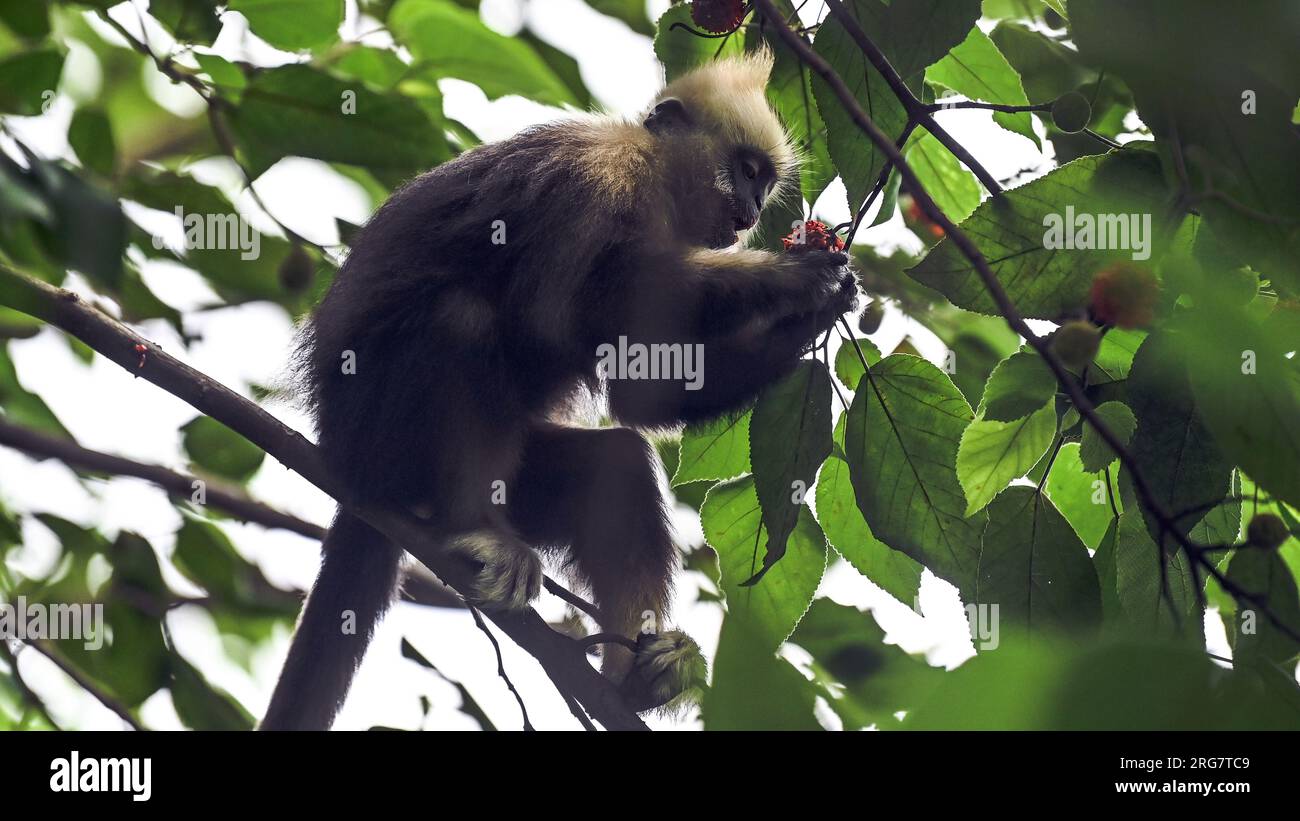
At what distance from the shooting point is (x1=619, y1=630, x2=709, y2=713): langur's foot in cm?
400

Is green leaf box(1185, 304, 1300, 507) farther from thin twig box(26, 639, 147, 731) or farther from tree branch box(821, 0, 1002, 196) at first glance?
thin twig box(26, 639, 147, 731)

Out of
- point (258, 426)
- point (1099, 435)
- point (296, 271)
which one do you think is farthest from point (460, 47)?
point (1099, 435)

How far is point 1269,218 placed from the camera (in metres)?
1.95

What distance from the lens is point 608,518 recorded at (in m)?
4.27

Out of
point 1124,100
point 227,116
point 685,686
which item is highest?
A: point 227,116

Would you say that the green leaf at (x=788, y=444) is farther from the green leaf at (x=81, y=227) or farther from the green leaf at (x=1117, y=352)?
the green leaf at (x=81, y=227)

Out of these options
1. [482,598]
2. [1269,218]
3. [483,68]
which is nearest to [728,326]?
[482,598]

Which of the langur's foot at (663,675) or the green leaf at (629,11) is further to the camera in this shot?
the green leaf at (629,11)

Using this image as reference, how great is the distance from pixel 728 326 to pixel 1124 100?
4.40ft

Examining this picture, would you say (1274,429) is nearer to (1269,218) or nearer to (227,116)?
(1269,218)

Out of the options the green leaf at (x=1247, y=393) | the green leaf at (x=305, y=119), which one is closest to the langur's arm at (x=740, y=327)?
the green leaf at (x=305, y=119)

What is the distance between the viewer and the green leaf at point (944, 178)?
3.43 meters

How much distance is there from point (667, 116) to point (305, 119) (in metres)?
1.56

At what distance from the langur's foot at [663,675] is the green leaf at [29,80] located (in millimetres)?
2395
